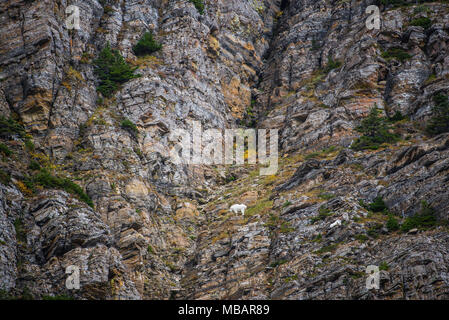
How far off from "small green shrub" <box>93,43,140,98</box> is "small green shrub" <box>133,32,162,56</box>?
3.38 m

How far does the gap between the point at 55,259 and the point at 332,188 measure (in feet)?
63.6

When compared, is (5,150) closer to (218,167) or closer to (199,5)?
(218,167)

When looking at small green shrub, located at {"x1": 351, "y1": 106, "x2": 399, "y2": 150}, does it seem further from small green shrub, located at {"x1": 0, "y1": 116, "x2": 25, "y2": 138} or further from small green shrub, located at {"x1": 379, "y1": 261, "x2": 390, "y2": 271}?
small green shrub, located at {"x1": 0, "y1": 116, "x2": 25, "y2": 138}

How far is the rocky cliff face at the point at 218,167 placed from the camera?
30.6 m

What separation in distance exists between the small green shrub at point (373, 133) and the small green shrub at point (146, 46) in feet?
78.0

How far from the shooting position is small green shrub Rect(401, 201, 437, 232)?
29766 millimetres

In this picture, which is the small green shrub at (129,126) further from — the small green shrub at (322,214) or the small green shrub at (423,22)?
the small green shrub at (423,22)

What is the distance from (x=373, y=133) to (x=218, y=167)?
15.0 metres

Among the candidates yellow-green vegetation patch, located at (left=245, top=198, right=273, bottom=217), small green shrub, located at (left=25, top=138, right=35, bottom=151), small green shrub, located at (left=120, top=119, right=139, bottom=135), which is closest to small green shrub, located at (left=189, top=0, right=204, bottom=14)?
small green shrub, located at (left=120, top=119, right=139, bottom=135)

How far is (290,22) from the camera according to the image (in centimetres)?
7162

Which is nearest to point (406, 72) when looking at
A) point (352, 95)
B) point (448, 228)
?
point (352, 95)

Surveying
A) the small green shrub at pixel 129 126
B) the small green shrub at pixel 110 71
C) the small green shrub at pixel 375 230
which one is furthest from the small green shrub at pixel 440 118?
the small green shrub at pixel 110 71

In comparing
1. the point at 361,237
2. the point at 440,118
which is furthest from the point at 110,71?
the point at 361,237

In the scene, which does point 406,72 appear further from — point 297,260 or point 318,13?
point 297,260
